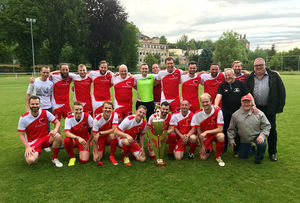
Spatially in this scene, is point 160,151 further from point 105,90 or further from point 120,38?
point 120,38

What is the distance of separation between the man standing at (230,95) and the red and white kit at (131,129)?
1.74 meters

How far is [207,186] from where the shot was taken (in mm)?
3592

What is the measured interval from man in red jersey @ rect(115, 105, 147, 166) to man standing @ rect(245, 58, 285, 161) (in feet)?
7.92

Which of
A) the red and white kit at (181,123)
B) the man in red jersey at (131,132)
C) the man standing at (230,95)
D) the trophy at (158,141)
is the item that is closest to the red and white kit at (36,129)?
the man in red jersey at (131,132)

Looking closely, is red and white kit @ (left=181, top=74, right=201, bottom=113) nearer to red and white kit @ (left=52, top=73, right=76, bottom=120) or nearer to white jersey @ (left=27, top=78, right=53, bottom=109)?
red and white kit @ (left=52, top=73, right=76, bottom=120)

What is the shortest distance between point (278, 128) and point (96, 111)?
5644 millimetres

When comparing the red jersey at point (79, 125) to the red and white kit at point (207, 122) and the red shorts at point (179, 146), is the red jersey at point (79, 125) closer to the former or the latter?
the red shorts at point (179, 146)

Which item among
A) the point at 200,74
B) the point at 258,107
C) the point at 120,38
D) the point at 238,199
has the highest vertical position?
the point at 120,38

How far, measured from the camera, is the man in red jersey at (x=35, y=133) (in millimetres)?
4398

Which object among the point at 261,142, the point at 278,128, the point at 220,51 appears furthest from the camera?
the point at 220,51

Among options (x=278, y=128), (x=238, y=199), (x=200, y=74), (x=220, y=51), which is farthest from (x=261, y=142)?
(x=220, y=51)

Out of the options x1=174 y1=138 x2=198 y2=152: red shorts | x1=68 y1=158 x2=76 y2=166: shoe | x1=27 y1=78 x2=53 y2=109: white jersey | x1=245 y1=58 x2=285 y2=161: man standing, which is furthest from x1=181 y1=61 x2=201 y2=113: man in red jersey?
x1=27 y1=78 x2=53 y2=109: white jersey

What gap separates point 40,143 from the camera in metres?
4.62

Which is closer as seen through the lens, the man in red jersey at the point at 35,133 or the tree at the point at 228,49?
the man in red jersey at the point at 35,133
